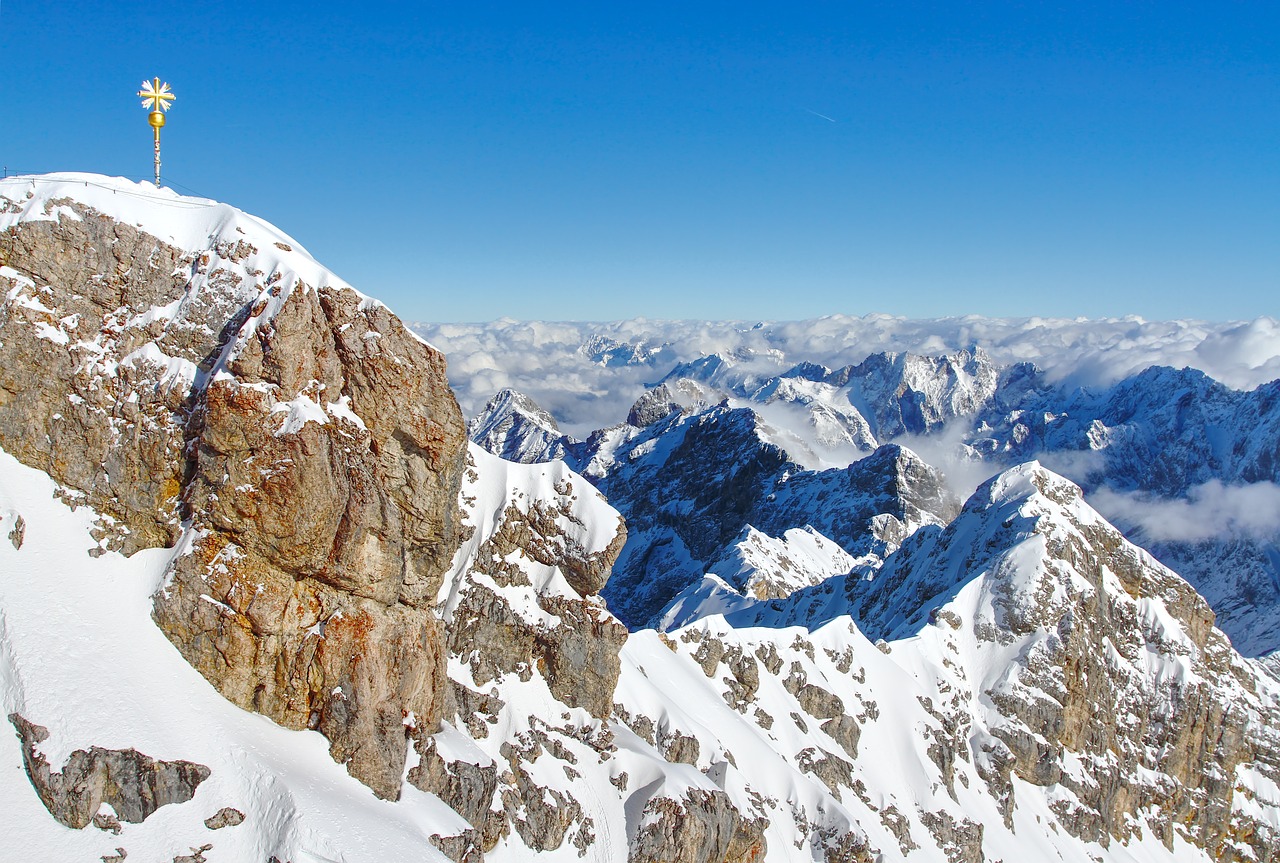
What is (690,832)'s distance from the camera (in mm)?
61594

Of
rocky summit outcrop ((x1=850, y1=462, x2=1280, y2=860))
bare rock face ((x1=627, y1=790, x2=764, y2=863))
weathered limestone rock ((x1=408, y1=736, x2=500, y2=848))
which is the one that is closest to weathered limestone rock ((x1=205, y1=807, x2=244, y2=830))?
weathered limestone rock ((x1=408, y1=736, x2=500, y2=848))

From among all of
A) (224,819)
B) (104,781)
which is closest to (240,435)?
(104,781)

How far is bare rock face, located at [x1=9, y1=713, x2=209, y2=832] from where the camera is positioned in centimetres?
3675

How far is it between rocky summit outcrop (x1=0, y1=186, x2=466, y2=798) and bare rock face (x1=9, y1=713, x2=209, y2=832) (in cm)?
596

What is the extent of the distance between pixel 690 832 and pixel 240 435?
4431 centimetres

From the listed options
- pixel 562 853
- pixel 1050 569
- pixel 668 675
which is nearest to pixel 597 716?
pixel 562 853

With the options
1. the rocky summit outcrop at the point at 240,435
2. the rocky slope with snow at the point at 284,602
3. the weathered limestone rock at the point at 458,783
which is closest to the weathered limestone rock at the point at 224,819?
the rocky slope with snow at the point at 284,602

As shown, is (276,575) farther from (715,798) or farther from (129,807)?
(715,798)

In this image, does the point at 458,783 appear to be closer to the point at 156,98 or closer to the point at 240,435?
the point at 240,435

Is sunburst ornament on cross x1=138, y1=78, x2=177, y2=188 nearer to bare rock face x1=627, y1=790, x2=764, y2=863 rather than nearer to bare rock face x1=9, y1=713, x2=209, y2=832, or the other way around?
bare rock face x1=9, y1=713, x2=209, y2=832

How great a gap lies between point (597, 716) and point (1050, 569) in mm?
101084

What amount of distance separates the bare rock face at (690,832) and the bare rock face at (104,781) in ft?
109

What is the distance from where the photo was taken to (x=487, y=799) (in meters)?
55.0

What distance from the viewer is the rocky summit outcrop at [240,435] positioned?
149 feet
